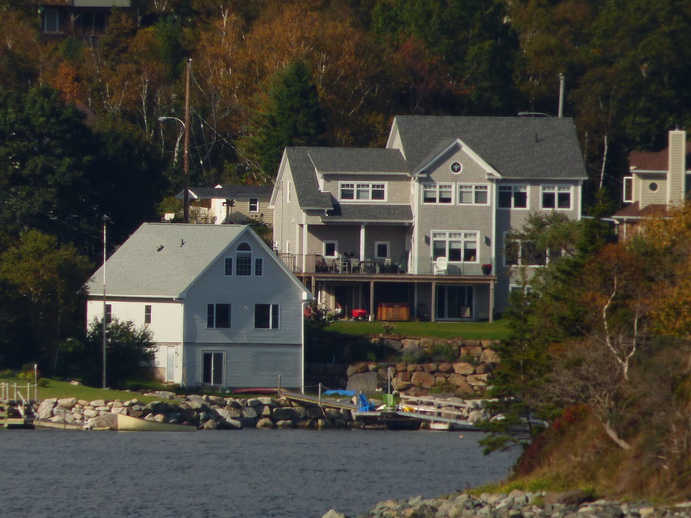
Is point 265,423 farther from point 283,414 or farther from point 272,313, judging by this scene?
point 272,313

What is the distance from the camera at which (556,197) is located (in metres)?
66.6

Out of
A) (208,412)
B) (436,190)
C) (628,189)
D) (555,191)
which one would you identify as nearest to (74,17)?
(628,189)

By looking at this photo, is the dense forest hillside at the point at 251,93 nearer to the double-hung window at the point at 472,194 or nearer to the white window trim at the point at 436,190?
the double-hung window at the point at 472,194

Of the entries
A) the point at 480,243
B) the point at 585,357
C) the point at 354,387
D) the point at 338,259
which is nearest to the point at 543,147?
the point at 480,243

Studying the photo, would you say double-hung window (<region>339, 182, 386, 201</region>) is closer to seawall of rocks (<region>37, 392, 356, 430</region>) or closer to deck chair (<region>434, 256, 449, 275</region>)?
deck chair (<region>434, 256, 449, 275</region>)

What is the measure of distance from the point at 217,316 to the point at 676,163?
2290 cm

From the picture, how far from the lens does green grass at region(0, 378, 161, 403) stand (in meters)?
49.8

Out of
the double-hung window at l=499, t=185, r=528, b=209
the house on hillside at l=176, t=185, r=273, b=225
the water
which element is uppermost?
the house on hillside at l=176, t=185, r=273, b=225

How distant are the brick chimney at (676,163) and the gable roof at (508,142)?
390 cm

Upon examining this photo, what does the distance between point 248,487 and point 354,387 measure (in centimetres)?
1893

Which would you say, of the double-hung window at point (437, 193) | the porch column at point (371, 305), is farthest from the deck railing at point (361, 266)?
the double-hung window at point (437, 193)

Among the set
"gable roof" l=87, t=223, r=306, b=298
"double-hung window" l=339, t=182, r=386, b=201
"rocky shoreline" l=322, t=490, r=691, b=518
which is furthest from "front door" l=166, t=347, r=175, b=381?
"rocky shoreline" l=322, t=490, r=691, b=518

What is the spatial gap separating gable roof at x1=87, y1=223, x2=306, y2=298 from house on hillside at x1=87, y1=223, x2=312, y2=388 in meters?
0.05

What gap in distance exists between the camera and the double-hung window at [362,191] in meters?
66.1
